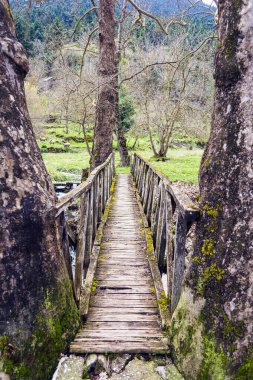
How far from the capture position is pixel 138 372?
2.32 m

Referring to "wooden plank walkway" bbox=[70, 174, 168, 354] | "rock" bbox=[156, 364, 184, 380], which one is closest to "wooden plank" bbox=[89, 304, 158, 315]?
"wooden plank walkway" bbox=[70, 174, 168, 354]

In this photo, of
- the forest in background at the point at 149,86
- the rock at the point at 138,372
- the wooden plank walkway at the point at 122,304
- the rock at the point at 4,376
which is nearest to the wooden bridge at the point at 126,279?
the wooden plank walkway at the point at 122,304

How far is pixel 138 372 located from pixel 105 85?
9211mm

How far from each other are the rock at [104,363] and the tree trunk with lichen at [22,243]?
1.19ft

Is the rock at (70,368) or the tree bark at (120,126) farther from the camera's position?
the tree bark at (120,126)

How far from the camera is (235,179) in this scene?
195 cm

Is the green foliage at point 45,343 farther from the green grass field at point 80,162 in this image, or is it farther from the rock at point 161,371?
the green grass field at point 80,162

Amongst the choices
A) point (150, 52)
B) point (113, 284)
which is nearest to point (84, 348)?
point (113, 284)

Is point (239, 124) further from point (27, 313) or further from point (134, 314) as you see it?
point (134, 314)

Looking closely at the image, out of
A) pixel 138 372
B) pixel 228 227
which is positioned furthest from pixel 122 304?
pixel 228 227

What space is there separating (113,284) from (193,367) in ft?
5.88

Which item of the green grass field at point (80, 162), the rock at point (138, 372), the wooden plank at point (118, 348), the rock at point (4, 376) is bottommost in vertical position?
the rock at point (138, 372)

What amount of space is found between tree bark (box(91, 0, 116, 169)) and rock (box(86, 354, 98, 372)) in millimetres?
7769

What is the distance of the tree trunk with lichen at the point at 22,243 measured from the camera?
2041 millimetres
